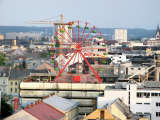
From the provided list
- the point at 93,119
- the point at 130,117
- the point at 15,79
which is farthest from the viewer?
the point at 15,79

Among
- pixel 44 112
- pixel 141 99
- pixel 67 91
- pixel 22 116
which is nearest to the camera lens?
pixel 22 116

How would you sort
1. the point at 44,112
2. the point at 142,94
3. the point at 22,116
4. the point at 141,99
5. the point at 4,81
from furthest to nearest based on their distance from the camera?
the point at 4,81 < the point at 142,94 < the point at 141,99 < the point at 44,112 < the point at 22,116

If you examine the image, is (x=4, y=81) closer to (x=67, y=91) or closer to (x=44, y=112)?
(x=67, y=91)

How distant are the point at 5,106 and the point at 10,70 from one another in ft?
153

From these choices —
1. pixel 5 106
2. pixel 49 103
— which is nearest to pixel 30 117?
pixel 49 103

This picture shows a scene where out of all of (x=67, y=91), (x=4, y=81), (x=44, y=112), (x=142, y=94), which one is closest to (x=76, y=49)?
(x=67, y=91)

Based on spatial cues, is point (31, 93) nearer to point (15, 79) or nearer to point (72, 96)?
point (72, 96)

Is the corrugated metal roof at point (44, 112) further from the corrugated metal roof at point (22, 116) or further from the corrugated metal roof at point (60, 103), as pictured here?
the corrugated metal roof at point (60, 103)

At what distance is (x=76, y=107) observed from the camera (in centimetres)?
6159

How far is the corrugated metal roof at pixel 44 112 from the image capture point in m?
48.5

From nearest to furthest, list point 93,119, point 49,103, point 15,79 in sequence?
point 93,119 → point 49,103 → point 15,79

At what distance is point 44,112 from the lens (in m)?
50.6

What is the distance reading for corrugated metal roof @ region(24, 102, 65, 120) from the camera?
48.5 m

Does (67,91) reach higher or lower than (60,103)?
higher
